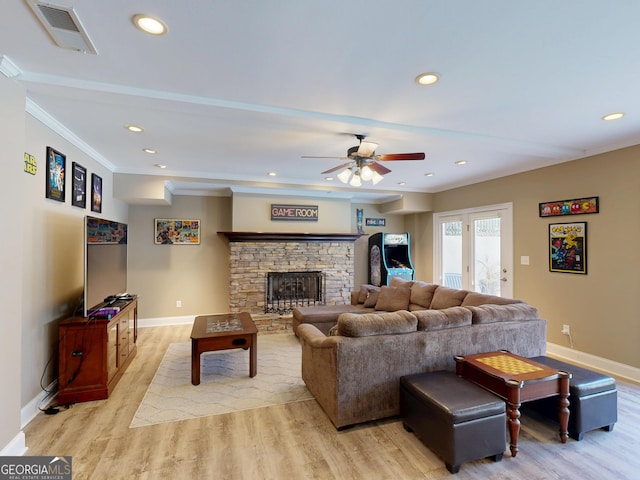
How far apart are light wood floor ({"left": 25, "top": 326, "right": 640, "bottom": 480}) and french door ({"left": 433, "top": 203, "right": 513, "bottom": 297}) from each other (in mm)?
2447

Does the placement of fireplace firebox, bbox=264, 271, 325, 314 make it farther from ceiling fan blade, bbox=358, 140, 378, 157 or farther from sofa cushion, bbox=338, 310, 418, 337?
sofa cushion, bbox=338, 310, 418, 337

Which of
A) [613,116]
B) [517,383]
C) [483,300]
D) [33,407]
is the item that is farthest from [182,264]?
[613,116]

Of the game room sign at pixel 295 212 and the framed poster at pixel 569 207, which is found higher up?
the game room sign at pixel 295 212

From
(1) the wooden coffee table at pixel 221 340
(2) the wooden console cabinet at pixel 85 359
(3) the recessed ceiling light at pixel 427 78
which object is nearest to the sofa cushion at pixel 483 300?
(3) the recessed ceiling light at pixel 427 78

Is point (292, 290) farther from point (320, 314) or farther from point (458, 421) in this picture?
point (458, 421)

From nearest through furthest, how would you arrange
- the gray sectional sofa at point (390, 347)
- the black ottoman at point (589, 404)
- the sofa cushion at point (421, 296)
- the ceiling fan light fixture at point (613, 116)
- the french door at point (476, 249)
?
the black ottoman at point (589, 404) → the gray sectional sofa at point (390, 347) → the ceiling fan light fixture at point (613, 116) → the sofa cushion at point (421, 296) → the french door at point (476, 249)

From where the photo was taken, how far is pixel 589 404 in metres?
2.27

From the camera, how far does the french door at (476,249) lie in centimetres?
485

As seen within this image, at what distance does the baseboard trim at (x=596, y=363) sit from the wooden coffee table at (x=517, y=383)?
1966 mm

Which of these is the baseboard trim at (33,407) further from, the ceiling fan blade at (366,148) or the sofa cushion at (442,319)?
the ceiling fan blade at (366,148)

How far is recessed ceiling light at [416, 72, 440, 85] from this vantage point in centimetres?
207

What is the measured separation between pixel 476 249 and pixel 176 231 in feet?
18.0

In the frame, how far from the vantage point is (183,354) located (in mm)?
4098

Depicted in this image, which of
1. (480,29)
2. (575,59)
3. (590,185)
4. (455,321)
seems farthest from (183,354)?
(590,185)
